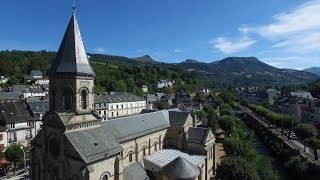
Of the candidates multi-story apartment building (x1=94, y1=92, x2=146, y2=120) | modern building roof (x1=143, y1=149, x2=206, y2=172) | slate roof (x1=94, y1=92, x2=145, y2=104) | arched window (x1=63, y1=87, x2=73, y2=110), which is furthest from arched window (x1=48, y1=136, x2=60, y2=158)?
slate roof (x1=94, y1=92, x2=145, y2=104)

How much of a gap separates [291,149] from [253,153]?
1635cm

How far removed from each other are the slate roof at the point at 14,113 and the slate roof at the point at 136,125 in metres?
30.3

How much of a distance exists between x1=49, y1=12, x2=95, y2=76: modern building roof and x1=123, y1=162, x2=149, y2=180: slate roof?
502 inches

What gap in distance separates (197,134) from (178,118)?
395 centimetres

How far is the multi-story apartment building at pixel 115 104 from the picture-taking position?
8416cm

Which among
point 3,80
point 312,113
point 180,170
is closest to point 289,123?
point 312,113

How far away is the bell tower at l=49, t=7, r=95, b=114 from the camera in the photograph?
87.1 ft

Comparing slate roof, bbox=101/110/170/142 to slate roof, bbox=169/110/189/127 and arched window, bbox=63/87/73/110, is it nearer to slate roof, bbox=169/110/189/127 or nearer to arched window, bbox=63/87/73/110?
slate roof, bbox=169/110/189/127

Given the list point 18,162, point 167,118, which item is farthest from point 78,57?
point 18,162

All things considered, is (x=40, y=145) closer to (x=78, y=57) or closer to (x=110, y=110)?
(x=78, y=57)

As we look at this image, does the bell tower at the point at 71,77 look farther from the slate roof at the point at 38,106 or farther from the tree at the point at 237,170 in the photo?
the slate roof at the point at 38,106

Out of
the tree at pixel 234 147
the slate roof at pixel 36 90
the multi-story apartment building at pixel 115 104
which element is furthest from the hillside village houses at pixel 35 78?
the tree at pixel 234 147

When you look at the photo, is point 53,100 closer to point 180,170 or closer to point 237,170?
point 180,170

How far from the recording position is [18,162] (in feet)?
164
